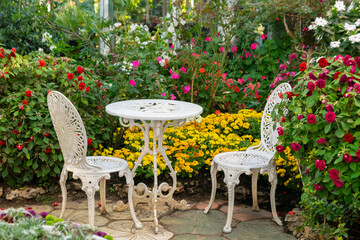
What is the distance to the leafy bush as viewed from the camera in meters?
3.41

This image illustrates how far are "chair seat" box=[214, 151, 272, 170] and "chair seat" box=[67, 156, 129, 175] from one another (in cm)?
75

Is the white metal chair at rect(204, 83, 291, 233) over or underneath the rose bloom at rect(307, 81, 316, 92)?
underneath

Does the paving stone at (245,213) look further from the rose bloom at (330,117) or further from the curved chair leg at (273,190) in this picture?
the rose bloom at (330,117)

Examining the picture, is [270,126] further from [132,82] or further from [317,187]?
[132,82]

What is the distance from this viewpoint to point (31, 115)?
11.2ft

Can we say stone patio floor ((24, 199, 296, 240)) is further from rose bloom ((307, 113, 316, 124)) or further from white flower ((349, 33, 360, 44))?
white flower ((349, 33, 360, 44))

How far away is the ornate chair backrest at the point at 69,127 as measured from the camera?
2.76 metres

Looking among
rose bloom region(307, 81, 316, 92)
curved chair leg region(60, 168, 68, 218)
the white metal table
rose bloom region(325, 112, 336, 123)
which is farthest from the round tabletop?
rose bloom region(325, 112, 336, 123)

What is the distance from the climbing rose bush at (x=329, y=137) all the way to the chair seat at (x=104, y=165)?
3.85 feet

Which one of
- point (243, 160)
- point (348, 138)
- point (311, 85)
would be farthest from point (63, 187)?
point (348, 138)

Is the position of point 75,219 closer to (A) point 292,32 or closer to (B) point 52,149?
(B) point 52,149

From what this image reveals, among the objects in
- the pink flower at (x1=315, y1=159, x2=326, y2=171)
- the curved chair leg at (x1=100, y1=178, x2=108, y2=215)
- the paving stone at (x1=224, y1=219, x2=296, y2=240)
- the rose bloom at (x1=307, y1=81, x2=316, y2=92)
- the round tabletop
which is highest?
the rose bloom at (x1=307, y1=81, x2=316, y2=92)

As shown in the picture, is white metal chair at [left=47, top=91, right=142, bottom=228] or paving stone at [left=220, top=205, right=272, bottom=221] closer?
white metal chair at [left=47, top=91, right=142, bottom=228]

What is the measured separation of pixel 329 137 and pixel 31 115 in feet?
7.79
